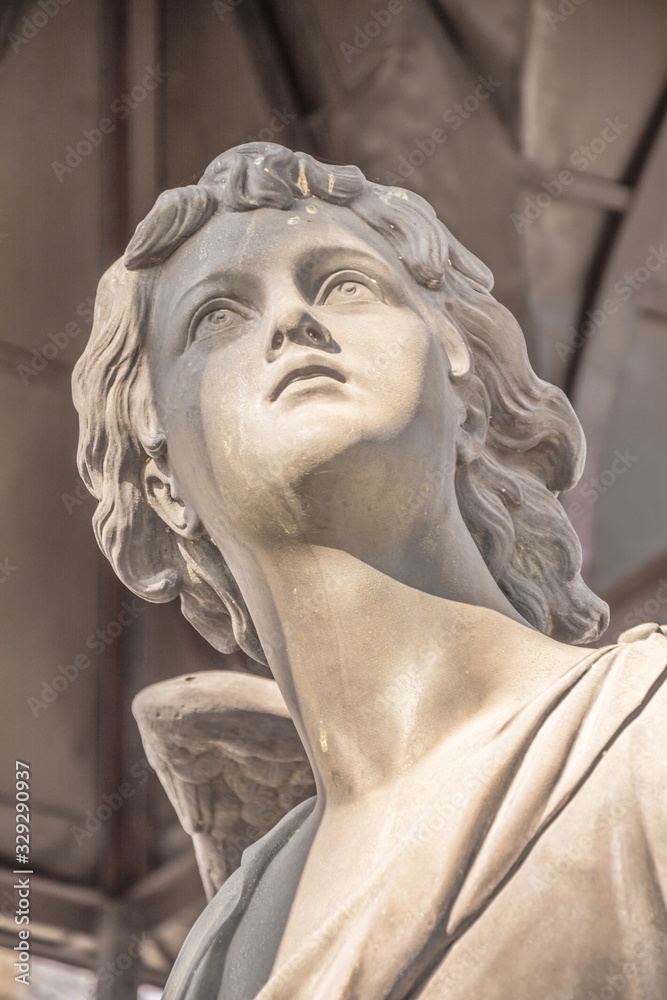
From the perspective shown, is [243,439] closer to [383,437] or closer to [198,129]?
[383,437]

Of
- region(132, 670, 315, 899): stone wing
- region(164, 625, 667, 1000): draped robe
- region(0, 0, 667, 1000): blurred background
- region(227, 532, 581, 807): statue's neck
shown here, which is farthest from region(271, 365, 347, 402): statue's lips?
region(0, 0, 667, 1000): blurred background

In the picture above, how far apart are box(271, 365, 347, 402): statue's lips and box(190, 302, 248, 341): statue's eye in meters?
0.27

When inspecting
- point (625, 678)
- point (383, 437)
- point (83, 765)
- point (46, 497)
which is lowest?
point (83, 765)

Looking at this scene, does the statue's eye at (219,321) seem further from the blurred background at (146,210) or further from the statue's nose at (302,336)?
the blurred background at (146,210)

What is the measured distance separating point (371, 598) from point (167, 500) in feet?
2.38

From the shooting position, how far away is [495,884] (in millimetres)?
2846

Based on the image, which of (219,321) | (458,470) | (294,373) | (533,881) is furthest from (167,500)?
(533,881)

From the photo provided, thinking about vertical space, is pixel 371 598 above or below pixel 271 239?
below

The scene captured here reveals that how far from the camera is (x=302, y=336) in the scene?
342cm


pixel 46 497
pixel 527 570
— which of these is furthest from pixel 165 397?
pixel 46 497

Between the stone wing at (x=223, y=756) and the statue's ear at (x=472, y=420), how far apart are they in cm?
103

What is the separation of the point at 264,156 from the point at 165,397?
2.24ft

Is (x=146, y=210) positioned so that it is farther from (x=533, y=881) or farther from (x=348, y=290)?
(x=533, y=881)

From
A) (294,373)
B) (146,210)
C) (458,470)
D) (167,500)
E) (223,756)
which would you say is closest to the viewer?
(294,373)
